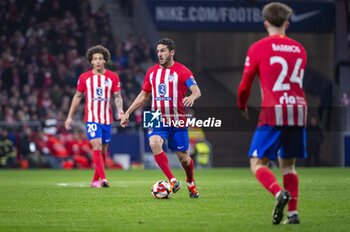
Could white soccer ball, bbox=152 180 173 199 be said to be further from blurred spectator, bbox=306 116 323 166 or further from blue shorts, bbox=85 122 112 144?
blurred spectator, bbox=306 116 323 166

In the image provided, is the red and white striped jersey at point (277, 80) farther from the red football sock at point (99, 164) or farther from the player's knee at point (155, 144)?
the red football sock at point (99, 164)

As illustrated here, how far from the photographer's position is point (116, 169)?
19.7 m

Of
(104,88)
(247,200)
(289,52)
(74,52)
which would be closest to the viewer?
(289,52)

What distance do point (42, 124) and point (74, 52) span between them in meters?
4.57

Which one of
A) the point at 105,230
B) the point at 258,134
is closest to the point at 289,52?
the point at 258,134

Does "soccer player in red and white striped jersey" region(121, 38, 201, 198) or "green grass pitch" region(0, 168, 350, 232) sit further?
"soccer player in red and white striped jersey" region(121, 38, 201, 198)

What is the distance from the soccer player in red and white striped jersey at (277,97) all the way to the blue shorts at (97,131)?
549 centimetres

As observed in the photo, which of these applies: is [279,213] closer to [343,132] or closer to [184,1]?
[343,132]

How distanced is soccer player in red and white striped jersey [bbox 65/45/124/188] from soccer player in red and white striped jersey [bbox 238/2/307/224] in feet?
17.8

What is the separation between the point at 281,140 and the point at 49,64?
703 inches

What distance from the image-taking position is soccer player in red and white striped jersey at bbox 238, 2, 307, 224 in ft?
18.0

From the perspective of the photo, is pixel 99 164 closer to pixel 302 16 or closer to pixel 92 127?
pixel 92 127

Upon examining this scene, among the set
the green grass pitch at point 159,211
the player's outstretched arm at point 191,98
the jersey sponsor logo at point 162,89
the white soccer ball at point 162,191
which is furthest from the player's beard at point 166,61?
the green grass pitch at point 159,211

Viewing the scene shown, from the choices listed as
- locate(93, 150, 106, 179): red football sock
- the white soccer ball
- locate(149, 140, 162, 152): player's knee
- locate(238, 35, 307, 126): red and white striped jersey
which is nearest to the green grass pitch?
the white soccer ball
